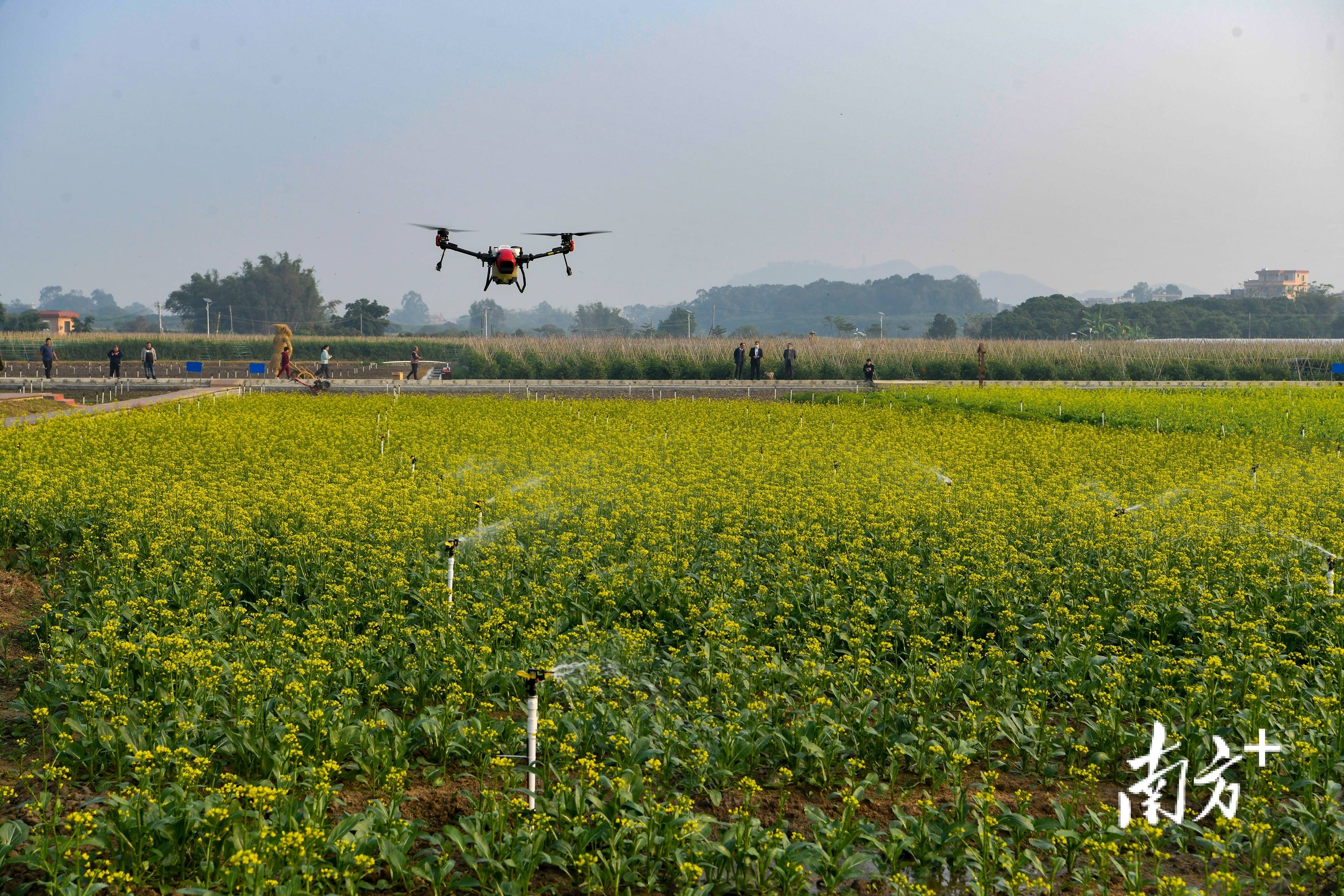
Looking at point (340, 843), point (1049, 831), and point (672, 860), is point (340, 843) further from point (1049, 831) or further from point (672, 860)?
point (1049, 831)

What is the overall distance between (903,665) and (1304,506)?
7282 mm

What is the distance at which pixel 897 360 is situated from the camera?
43250 millimetres

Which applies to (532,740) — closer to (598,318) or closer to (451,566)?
(451,566)

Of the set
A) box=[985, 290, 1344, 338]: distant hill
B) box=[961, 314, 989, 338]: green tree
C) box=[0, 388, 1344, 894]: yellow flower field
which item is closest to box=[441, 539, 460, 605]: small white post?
box=[0, 388, 1344, 894]: yellow flower field

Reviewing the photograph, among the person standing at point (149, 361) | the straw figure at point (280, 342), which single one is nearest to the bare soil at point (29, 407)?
the person standing at point (149, 361)

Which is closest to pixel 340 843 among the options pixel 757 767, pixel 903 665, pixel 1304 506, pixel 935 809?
pixel 757 767

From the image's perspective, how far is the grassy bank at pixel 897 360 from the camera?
41.7 metres

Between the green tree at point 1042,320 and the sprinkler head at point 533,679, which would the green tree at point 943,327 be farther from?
the sprinkler head at point 533,679

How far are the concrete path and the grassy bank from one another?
45.2 ft

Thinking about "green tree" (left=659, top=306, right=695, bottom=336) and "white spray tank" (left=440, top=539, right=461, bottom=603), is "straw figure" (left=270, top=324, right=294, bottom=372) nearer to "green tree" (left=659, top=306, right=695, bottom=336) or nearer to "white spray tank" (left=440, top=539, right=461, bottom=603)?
"white spray tank" (left=440, top=539, right=461, bottom=603)

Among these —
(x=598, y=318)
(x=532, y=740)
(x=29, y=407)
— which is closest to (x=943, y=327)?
(x=598, y=318)

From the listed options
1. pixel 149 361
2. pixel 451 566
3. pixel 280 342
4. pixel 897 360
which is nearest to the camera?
pixel 451 566

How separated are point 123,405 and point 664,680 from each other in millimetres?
22091

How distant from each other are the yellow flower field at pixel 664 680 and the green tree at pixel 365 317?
8293 centimetres
